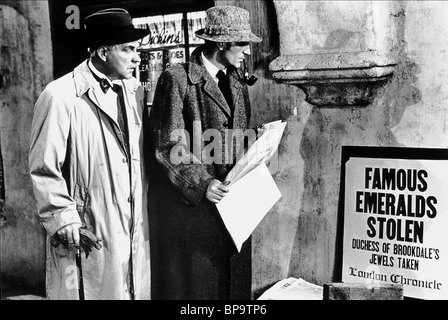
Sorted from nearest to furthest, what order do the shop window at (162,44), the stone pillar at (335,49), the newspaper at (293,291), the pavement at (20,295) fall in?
the stone pillar at (335,49) → the newspaper at (293,291) → the shop window at (162,44) → the pavement at (20,295)

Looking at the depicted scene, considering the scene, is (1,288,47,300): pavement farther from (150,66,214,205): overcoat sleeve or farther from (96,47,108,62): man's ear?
(96,47,108,62): man's ear

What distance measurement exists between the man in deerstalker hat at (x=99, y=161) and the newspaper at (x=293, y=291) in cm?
58

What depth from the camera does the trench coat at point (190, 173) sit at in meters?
2.54

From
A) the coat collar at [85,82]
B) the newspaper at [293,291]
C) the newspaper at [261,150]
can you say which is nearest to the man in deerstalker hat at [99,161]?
the coat collar at [85,82]

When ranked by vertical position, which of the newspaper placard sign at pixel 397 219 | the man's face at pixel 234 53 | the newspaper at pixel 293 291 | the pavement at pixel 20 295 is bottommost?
the pavement at pixel 20 295

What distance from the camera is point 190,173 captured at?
259cm

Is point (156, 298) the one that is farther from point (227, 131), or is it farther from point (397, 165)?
point (397, 165)

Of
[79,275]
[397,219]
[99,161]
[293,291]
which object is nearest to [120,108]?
[99,161]

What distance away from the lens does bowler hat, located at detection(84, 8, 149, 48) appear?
264cm

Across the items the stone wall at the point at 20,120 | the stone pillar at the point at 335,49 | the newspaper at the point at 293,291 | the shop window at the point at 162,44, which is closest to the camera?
the stone pillar at the point at 335,49

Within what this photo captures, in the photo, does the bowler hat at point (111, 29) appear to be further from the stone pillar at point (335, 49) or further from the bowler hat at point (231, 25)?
the stone pillar at point (335, 49)

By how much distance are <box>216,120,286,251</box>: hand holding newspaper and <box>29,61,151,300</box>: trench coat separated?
40 cm

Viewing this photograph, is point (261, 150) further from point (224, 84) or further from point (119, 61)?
point (119, 61)
